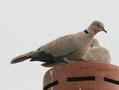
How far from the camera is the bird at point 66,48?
8688 millimetres

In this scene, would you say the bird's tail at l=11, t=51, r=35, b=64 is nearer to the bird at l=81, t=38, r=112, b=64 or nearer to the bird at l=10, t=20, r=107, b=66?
the bird at l=10, t=20, r=107, b=66

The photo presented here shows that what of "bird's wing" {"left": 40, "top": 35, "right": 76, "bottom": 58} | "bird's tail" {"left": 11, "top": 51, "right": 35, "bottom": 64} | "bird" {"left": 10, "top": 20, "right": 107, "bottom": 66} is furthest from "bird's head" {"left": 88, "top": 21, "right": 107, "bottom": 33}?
"bird's tail" {"left": 11, "top": 51, "right": 35, "bottom": 64}

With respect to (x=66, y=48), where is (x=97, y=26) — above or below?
above

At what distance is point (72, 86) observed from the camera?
293 inches

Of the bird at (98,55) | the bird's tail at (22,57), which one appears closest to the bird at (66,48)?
the bird's tail at (22,57)

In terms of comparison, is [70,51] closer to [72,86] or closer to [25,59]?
[25,59]

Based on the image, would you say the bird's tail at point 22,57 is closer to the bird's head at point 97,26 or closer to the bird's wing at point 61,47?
the bird's wing at point 61,47

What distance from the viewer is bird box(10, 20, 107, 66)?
869 centimetres

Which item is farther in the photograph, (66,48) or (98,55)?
(98,55)

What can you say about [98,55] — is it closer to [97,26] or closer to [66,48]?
[97,26]

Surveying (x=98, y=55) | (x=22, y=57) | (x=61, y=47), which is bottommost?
(x=22, y=57)

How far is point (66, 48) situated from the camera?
881cm

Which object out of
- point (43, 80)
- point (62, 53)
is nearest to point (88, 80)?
point (43, 80)

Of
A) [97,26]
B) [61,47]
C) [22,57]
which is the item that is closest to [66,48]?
[61,47]
